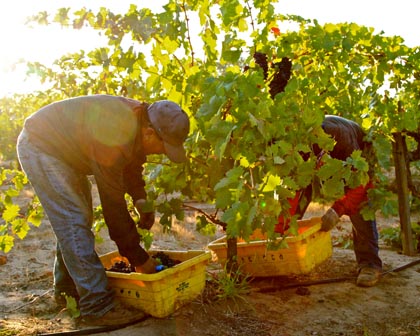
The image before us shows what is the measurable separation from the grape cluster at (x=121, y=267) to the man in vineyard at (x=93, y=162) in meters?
0.36

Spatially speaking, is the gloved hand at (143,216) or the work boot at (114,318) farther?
the gloved hand at (143,216)

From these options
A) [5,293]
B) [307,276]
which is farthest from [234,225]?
[5,293]

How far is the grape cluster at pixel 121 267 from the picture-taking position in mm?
3689

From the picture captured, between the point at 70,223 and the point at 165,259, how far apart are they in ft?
3.06

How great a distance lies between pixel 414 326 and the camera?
3416mm

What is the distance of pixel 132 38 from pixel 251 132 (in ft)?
4.74

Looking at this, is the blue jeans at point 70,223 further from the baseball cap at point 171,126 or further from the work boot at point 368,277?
the work boot at point 368,277

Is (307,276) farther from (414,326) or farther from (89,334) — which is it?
(89,334)

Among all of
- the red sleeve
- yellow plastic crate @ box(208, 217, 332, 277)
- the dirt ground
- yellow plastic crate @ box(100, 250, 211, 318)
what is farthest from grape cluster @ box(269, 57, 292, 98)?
the dirt ground

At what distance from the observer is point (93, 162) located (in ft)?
10.1

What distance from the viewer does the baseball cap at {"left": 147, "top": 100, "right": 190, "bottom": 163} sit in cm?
305

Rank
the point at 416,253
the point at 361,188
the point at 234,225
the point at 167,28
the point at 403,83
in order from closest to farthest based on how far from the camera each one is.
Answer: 1. the point at 234,225
2. the point at 167,28
3. the point at 361,188
4. the point at 403,83
5. the point at 416,253

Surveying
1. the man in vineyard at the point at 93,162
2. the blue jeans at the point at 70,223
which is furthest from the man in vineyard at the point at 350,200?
the blue jeans at the point at 70,223

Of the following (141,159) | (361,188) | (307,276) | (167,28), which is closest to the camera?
(167,28)
